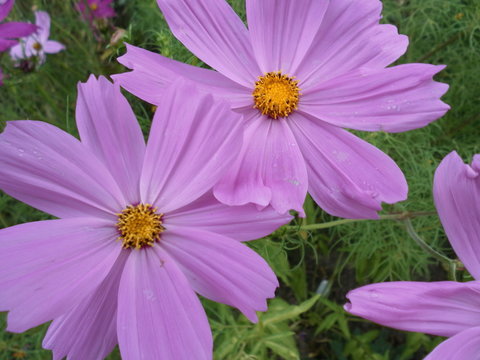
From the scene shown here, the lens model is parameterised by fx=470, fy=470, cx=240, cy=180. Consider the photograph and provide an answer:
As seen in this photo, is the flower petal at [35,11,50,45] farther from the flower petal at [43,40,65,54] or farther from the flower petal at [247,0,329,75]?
the flower petal at [247,0,329,75]

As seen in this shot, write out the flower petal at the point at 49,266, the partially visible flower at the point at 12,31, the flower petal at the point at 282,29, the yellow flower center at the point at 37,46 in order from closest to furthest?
the flower petal at the point at 49,266
the flower petal at the point at 282,29
the partially visible flower at the point at 12,31
the yellow flower center at the point at 37,46

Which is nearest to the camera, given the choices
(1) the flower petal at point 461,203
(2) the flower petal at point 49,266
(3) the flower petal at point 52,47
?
(2) the flower petal at point 49,266

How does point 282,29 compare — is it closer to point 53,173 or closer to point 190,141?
point 190,141

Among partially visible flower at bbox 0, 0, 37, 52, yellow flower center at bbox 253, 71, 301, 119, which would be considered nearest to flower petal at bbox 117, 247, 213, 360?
yellow flower center at bbox 253, 71, 301, 119

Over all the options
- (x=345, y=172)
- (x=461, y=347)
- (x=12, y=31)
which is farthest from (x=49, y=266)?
(x=12, y=31)

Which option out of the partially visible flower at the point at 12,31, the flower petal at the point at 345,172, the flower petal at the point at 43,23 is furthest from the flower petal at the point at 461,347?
the flower petal at the point at 43,23

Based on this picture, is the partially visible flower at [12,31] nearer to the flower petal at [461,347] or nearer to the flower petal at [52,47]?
the flower petal at [52,47]

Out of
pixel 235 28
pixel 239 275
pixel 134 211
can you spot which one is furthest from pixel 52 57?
pixel 239 275

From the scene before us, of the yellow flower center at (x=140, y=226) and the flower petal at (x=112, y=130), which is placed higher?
the flower petal at (x=112, y=130)
